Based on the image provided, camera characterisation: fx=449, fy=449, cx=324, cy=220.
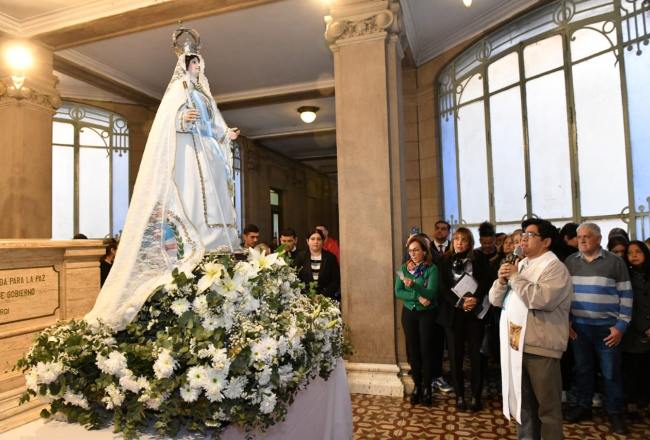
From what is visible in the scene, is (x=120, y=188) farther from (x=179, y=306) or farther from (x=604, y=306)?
(x=604, y=306)

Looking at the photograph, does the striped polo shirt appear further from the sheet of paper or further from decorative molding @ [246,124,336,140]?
decorative molding @ [246,124,336,140]

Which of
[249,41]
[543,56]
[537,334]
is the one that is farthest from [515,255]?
[249,41]

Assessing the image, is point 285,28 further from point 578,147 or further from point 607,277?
point 607,277

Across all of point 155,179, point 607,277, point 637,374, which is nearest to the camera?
point 155,179

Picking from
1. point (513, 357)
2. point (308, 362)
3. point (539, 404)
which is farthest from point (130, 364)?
point (539, 404)

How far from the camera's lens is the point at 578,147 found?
5199 mm

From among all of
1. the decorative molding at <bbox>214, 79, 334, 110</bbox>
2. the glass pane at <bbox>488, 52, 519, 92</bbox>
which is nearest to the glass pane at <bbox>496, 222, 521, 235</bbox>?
the glass pane at <bbox>488, 52, 519, 92</bbox>

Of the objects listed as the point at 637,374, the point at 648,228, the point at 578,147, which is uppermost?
the point at 578,147

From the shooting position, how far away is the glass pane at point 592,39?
192 inches

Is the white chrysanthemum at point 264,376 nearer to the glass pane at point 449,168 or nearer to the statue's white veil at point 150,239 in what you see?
the statue's white veil at point 150,239

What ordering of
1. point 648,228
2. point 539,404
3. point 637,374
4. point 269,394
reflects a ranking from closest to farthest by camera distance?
point 269,394, point 539,404, point 637,374, point 648,228

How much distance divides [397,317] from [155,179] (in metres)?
2.94

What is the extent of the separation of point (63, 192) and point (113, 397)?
25.9ft

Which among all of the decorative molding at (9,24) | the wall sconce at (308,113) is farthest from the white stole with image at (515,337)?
the decorative molding at (9,24)
